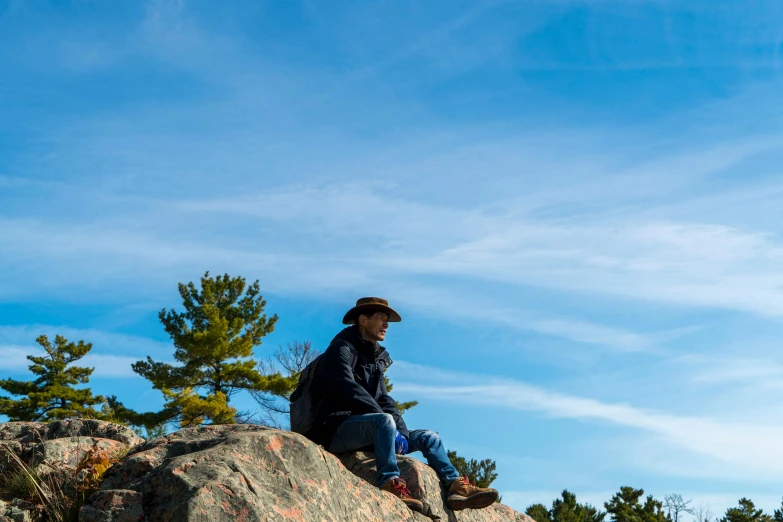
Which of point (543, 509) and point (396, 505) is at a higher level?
point (543, 509)

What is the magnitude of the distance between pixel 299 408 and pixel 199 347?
20674 millimetres

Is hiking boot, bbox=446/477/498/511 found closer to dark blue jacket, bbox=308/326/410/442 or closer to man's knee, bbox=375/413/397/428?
dark blue jacket, bbox=308/326/410/442

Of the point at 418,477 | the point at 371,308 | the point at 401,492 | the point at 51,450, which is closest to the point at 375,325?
the point at 371,308

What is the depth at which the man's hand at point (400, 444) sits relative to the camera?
816 centimetres

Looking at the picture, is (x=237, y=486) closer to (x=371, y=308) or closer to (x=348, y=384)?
(x=348, y=384)

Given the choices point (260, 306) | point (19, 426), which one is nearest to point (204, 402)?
point (260, 306)

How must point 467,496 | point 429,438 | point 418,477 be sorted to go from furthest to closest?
point 429,438 < point 467,496 < point 418,477

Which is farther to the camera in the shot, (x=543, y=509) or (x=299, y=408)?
(x=543, y=509)

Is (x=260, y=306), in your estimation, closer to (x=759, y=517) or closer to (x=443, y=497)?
(x=759, y=517)

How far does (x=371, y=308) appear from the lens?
28.0ft

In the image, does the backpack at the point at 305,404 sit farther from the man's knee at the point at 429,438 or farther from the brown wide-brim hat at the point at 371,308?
the man's knee at the point at 429,438

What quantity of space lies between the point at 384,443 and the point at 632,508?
75.9 ft

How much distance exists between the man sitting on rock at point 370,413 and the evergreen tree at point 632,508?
823 inches

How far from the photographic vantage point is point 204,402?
87.4ft
